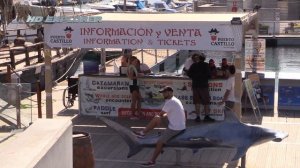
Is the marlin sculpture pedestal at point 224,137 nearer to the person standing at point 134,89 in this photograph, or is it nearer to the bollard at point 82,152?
the bollard at point 82,152

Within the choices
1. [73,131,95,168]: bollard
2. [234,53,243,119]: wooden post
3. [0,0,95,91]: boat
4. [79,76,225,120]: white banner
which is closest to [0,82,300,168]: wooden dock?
[79,76,225,120]: white banner

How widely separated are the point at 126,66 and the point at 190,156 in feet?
14.2

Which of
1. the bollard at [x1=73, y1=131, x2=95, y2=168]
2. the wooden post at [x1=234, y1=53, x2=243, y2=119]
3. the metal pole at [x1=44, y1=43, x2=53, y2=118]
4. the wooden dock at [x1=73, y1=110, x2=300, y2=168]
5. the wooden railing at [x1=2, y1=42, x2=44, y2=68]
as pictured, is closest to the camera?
the bollard at [x1=73, y1=131, x2=95, y2=168]

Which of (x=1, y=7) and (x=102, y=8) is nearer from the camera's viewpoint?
(x=1, y=7)

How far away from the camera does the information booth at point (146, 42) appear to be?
1282 cm

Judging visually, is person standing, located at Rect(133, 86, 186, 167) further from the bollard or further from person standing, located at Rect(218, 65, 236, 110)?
person standing, located at Rect(218, 65, 236, 110)

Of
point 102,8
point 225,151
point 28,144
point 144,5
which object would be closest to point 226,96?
point 225,151

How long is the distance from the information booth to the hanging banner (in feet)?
9.40

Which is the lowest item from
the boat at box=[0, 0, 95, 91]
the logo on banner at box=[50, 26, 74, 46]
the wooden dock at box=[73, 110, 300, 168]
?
the wooden dock at box=[73, 110, 300, 168]

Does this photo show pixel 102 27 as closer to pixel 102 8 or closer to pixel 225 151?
pixel 225 151

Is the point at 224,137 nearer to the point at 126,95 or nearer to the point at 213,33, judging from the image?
the point at 213,33

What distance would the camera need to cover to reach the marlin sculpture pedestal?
36.7ft

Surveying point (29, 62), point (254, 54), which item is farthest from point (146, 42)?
point (29, 62)

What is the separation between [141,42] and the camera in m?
13.5
